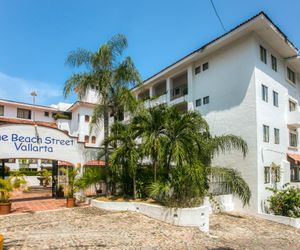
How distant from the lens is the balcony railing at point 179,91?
2372 cm

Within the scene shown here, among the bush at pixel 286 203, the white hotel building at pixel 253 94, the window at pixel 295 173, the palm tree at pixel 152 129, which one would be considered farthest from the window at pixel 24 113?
the window at pixel 295 173

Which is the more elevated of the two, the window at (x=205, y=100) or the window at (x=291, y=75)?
the window at (x=291, y=75)

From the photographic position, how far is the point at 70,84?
1496cm

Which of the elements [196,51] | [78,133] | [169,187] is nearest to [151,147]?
[169,187]

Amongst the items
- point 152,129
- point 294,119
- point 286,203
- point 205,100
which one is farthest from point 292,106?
point 152,129

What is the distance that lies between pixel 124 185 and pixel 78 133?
21423 mm

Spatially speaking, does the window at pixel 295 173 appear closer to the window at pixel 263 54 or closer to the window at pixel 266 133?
the window at pixel 266 133

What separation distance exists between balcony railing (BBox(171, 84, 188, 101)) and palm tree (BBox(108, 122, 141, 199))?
1083cm

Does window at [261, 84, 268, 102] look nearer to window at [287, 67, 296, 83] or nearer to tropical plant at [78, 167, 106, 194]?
window at [287, 67, 296, 83]

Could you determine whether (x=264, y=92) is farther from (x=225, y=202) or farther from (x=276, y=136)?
(x=225, y=202)

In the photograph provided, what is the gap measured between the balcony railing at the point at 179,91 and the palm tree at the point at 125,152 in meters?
10.8

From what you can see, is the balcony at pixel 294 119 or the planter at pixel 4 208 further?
the balcony at pixel 294 119

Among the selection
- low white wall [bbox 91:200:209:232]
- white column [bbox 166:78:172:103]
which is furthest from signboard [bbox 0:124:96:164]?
white column [bbox 166:78:172:103]

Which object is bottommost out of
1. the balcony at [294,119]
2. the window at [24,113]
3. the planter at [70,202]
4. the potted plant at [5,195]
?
the planter at [70,202]
